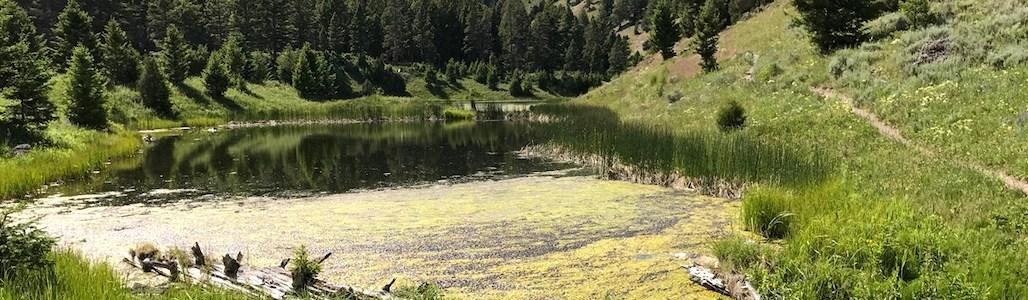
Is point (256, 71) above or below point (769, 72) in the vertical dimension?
above

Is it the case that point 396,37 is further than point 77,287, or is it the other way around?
point 396,37

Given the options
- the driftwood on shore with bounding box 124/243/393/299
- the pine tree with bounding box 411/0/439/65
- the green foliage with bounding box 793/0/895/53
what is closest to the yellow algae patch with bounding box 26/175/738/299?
the driftwood on shore with bounding box 124/243/393/299

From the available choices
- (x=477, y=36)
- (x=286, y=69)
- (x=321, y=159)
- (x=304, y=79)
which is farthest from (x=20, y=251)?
(x=477, y=36)

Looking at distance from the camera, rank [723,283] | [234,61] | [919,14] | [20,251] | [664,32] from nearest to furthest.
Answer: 1. [20,251]
2. [723,283]
3. [919,14]
4. [664,32]
5. [234,61]

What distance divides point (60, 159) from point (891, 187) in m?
27.1

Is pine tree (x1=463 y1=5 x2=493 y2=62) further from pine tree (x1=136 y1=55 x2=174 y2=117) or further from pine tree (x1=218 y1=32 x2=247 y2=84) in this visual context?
pine tree (x1=136 y1=55 x2=174 y2=117)

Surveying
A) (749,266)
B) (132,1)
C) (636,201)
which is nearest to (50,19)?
(132,1)

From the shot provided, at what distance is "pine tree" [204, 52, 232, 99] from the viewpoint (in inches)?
2549

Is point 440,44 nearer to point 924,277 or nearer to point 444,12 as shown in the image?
point 444,12

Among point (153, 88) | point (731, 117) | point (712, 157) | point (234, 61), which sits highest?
point (234, 61)

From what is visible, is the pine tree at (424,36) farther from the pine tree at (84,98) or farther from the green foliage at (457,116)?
the pine tree at (84,98)

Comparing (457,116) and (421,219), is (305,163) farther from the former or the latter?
(457,116)

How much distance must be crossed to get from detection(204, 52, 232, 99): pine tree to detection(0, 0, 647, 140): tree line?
5.7 inches

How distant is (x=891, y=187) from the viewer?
14.0 m
